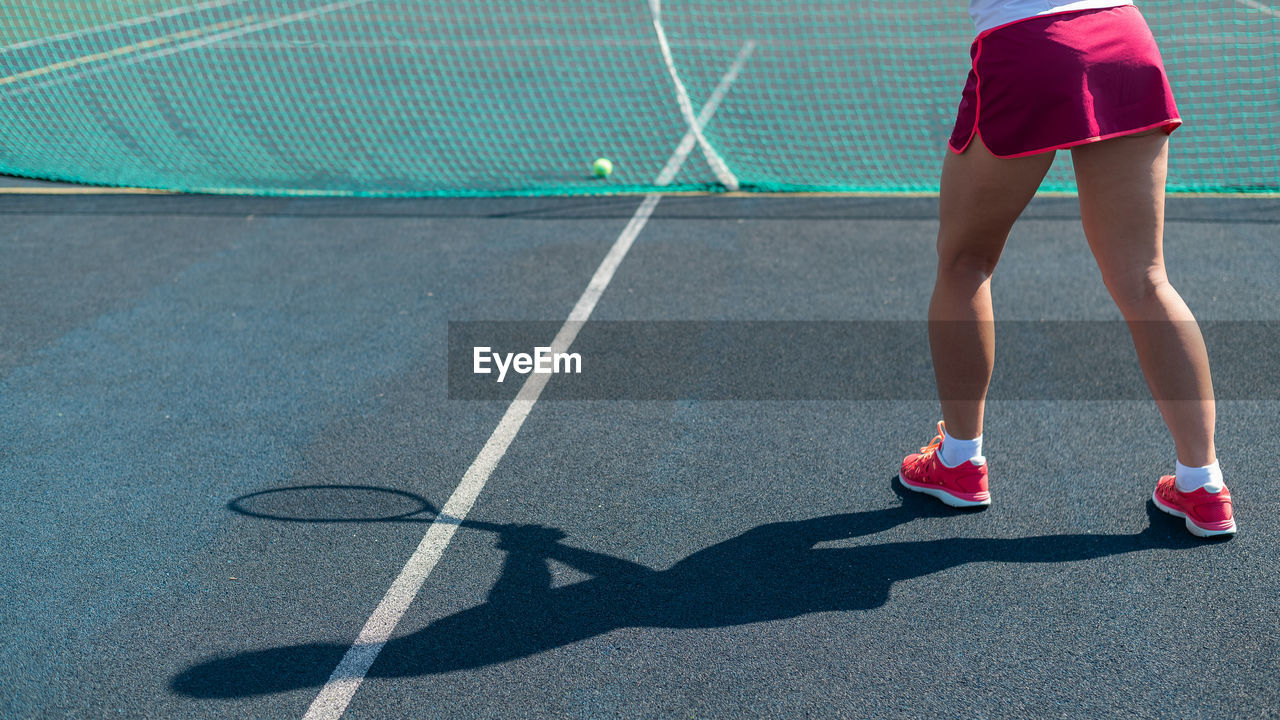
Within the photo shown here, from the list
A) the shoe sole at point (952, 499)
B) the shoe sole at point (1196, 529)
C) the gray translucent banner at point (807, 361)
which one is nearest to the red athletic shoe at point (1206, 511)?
the shoe sole at point (1196, 529)

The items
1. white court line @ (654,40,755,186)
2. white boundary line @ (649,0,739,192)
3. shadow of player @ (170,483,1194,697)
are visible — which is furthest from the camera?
white court line @ (654,40,755,186)

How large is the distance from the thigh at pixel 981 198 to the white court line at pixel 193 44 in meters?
10.2

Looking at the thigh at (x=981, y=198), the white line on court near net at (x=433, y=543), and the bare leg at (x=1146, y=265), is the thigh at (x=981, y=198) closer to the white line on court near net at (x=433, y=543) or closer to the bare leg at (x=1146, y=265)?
the bare leg at (x=1146, y=265)

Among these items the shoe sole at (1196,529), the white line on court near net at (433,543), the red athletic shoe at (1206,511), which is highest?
the white line on court near net at (433,543)

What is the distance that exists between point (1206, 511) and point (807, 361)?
5.81ft

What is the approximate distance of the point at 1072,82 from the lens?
2580mm

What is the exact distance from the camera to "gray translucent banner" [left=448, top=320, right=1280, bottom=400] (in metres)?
4.12

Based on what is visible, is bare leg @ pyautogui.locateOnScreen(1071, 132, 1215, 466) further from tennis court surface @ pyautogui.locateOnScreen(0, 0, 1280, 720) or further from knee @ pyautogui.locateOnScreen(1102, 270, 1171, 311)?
tennis court surface @ pyautogui.locateOnScreen(0, 0, 1280, 720)

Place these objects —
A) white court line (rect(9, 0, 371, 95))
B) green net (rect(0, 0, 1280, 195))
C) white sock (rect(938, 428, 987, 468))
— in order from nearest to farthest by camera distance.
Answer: white sock (rect(938, 428, 987, 468)) → green net (rect(0, 0, 1280, 195)) → white court line (rect(9, 0, 371, 95))

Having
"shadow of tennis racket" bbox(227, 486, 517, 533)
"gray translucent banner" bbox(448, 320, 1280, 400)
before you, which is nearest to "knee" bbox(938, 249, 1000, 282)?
"gray translucent banner" bbox(448, 320, 1280, 400)

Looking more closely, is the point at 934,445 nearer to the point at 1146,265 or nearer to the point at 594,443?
the point at 1146,265

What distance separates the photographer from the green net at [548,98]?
7.45 metres

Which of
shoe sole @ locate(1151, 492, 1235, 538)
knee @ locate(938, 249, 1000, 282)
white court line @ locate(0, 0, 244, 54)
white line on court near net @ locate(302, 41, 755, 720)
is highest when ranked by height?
white court line @ locate(0, 0, 244, 54)

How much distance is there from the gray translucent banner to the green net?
2.20 m
